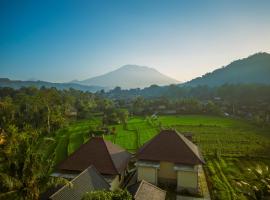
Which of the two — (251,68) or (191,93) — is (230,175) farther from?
(251,68)

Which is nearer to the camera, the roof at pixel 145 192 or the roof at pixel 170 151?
the roof at pixel 145 192

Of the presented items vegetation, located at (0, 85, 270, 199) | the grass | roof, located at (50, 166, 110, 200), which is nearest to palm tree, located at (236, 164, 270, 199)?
vegetation, located at (0, 85, 270, 199)

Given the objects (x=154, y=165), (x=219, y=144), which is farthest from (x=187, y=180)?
(x=219, y=144)

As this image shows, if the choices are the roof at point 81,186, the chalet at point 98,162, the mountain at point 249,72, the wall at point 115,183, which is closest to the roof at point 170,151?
the chalet at point 98,162

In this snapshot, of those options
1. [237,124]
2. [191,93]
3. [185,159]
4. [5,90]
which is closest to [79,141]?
[185,159]

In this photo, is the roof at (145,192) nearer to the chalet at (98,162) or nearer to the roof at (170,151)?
the chalet at (98,162)

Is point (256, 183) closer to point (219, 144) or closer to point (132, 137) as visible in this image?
point (219, 144)
